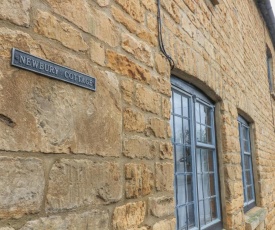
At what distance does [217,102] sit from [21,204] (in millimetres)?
2908

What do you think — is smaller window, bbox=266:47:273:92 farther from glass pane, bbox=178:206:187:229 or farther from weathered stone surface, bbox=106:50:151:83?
weathered stone surface, bbox=106:50:151:83

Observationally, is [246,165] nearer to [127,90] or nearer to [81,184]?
[127,90]

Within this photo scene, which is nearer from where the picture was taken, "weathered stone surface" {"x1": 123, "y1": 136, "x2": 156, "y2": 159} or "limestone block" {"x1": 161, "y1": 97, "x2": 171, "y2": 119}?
"weathered stone surface" {"x1": 123, "y1": 136, "x2": 156, "y2": 159}

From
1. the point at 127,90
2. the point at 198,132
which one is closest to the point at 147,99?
the point at 127,90

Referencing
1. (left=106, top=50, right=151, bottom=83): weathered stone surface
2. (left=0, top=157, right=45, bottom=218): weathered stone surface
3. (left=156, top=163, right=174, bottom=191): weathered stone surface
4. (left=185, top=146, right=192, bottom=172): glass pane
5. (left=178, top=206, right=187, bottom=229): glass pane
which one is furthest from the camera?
(left=185, top=146, right=192, bottom=172): glass pane

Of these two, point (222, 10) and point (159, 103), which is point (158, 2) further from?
point (222, 10)

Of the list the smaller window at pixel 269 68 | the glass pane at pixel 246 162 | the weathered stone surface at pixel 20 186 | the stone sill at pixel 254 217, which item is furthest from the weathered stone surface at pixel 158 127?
the smaller window at pixel 269 68

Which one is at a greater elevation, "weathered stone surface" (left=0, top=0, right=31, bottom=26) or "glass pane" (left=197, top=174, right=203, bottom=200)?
"weathered stone surface" (left=0, top=0, right=31, bottom=26)

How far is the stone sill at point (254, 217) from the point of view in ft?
12.7

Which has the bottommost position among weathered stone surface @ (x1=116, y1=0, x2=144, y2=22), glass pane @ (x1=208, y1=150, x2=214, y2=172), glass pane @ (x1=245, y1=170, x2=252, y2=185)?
glass pane @ (x1=245, y1=170, x2=252, y2=185)

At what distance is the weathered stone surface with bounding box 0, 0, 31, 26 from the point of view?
3.85 ft

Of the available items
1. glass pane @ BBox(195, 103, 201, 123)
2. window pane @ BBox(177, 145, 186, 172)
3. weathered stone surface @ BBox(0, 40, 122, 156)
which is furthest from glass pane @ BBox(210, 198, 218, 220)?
weathered stone surface @ BBox(0, 40, 122, 156)

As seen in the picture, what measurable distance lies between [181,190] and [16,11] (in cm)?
205

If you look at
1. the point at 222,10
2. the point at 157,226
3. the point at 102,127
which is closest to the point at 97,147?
the point at 102,127
